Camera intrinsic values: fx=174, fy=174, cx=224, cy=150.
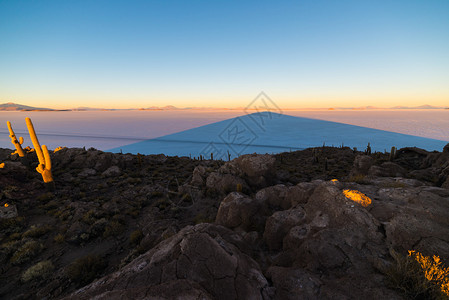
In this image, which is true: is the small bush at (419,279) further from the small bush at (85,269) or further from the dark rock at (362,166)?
the dark rock at (362,166)

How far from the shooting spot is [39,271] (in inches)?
282

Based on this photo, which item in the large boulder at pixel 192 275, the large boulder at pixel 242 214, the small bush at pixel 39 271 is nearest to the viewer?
the large boulder at pixel 192 275

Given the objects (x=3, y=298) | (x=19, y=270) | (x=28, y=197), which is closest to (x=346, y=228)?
(x=3, y=298)

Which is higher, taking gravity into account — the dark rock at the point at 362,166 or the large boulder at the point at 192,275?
the large boulder at the point at 192,275

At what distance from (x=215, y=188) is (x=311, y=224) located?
10103mm

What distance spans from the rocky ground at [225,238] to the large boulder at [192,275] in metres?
0.02

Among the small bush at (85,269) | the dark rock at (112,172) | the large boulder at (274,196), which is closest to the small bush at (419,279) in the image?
the large boulder at (274,196)

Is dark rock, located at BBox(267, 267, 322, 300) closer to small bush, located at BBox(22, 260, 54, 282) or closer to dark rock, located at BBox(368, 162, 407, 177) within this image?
small bush, located at BBox(22, 260, 54, 282)

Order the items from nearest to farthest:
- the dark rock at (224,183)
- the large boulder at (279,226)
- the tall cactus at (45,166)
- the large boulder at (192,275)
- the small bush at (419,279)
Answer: the large boulder at (192,275), the small bush at (419,279), the large boulder at (279,226), the dark rock at (224,183), the tall cactus at (45,166)

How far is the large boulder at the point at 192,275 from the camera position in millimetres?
2936

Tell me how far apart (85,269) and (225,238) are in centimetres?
633

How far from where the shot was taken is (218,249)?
13.3 feet

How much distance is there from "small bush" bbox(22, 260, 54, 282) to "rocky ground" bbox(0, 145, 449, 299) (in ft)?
0.12

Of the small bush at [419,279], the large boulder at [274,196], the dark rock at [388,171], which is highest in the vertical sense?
the small bush at [419,279]
